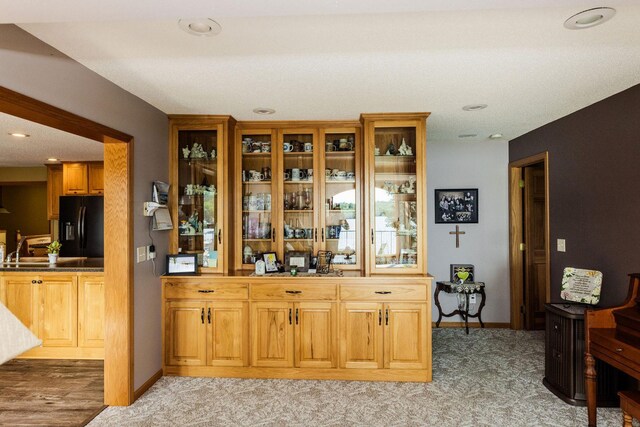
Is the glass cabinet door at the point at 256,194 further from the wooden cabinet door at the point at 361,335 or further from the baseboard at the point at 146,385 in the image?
the baseboard at the point at 146,385

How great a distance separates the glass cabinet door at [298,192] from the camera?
13.1ft

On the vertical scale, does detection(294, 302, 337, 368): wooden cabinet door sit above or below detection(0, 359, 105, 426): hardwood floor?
above

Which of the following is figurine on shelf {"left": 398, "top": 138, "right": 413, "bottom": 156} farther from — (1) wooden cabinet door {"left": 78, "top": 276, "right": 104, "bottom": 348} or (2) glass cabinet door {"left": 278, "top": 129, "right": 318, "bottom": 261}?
(1) wooden cabinet door {"left": 78, "top": 276, "right": 104, "bottom": 348}

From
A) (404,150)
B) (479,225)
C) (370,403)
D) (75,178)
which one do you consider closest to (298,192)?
(404,150)

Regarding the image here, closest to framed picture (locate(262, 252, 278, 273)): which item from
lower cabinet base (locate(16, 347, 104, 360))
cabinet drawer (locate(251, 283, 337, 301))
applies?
cabinet drawer (locate(251, 283, 337, 301))

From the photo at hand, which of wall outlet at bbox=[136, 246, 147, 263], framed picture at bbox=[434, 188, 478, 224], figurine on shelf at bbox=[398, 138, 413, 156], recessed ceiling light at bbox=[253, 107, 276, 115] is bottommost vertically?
wall outlet at bbox=[136, 246, 147, 263]

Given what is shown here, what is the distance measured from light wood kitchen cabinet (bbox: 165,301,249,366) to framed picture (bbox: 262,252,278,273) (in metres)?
0.43

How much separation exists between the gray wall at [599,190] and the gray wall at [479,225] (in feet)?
3.30

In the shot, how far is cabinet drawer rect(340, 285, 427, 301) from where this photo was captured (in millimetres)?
3449

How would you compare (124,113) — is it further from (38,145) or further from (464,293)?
(464,293)

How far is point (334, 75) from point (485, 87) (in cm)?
121

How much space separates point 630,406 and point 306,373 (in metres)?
2.37

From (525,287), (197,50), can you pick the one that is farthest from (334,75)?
(525,287)

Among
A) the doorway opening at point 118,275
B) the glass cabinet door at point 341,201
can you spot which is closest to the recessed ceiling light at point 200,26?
the doorway opening at point 118,275
